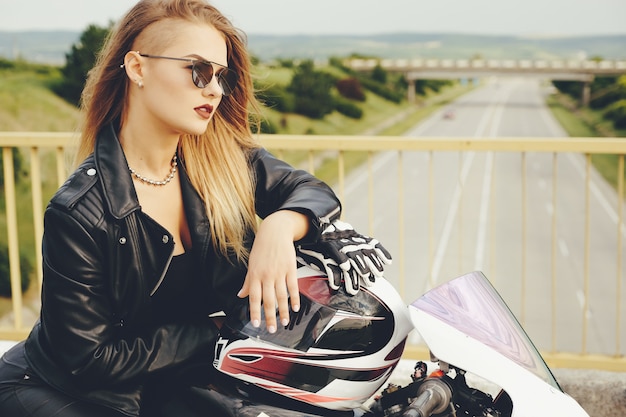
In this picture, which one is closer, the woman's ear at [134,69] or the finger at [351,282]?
the finger at [351,282]

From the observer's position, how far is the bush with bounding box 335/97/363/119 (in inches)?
2568

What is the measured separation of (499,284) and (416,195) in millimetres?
16262

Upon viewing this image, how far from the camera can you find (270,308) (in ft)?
5.41

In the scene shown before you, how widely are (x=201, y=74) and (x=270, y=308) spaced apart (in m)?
0.59

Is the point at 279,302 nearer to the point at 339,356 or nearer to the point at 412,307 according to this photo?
the point at 339,356

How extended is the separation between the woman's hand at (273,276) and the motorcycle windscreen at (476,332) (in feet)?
0.89

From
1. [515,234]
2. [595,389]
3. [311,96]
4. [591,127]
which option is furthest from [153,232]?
[591,127]

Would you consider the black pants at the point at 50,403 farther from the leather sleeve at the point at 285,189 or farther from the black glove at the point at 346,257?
the leather sleeve at the point at 285,189

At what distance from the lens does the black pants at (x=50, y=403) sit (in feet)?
5.54

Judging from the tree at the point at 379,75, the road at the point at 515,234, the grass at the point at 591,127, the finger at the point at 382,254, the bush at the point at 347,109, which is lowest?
the road at the point at 515,234

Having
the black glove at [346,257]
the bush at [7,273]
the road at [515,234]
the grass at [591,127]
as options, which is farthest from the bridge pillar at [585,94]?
the black glove at [346,257]

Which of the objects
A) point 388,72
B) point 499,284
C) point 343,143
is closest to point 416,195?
point 499,284

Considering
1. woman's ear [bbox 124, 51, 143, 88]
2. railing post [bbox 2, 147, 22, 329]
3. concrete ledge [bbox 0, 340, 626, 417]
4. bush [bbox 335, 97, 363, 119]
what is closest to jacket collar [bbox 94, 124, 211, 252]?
woman's ear [bbox 124, 51, 143, 88]

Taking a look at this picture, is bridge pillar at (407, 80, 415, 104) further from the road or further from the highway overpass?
the road
